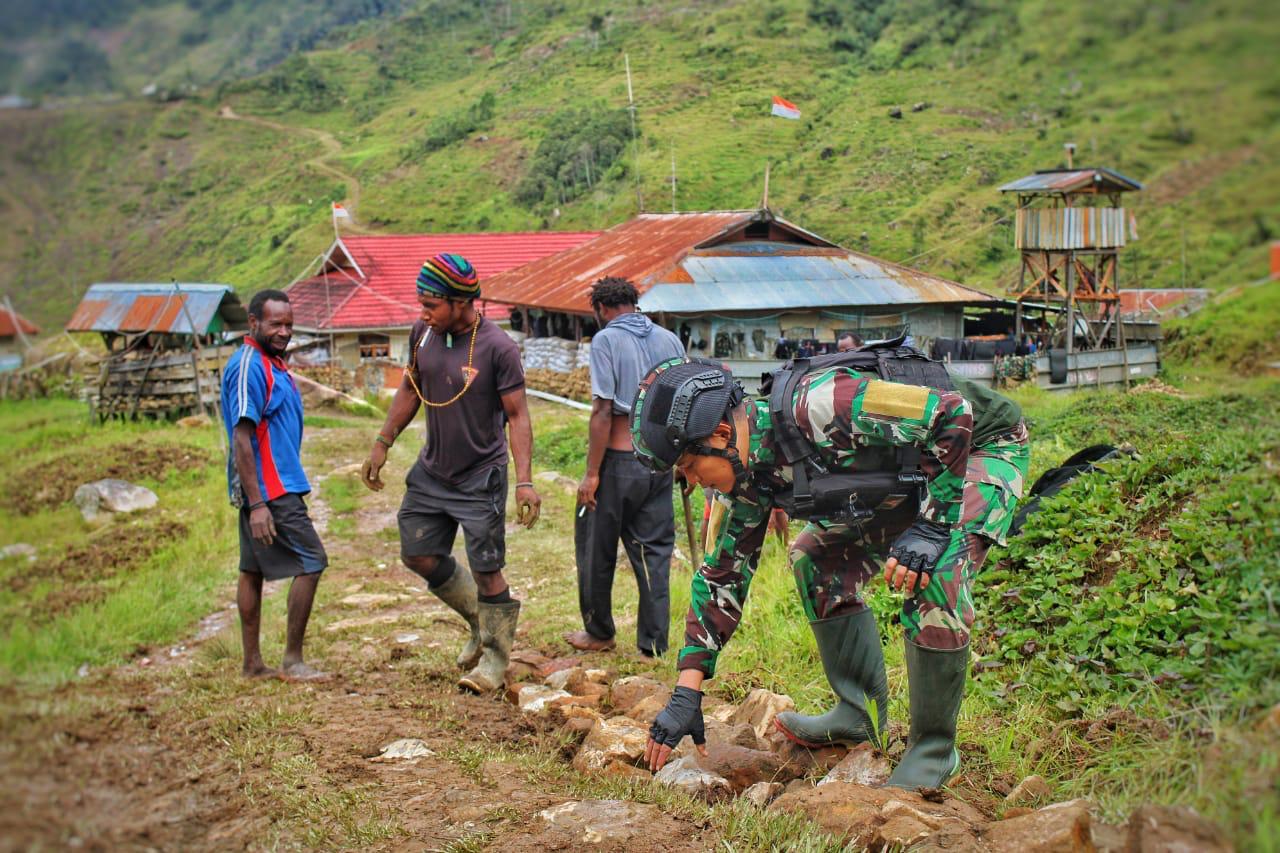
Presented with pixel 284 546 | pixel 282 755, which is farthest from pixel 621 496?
pixel 282 755

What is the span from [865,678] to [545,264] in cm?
2031

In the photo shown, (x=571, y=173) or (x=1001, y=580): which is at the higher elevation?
(x=571, y=173)

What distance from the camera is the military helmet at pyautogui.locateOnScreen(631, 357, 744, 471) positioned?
10.6 ft

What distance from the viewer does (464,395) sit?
4.84 m

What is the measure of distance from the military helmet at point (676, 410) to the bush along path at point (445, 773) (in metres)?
1.12

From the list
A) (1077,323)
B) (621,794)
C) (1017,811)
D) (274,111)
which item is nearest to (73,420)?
(274,111)

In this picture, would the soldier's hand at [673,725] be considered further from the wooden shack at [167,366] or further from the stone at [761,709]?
the wooden shack at [167,366]

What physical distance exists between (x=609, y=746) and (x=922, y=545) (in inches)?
56.8

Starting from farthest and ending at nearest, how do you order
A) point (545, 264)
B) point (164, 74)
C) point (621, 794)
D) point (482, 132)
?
point (545, 264)
point (482, 132)
point (164, 74)
point (621, 794)

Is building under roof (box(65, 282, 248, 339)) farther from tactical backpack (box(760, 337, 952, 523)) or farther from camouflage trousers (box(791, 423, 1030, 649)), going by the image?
tactical backpack (box(760, 337, 952, 523))

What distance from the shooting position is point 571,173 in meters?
22.0

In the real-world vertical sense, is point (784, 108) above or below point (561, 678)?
above

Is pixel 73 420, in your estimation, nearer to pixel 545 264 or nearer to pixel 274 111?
pixel 274 111

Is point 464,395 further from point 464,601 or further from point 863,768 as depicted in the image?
point 863,768
